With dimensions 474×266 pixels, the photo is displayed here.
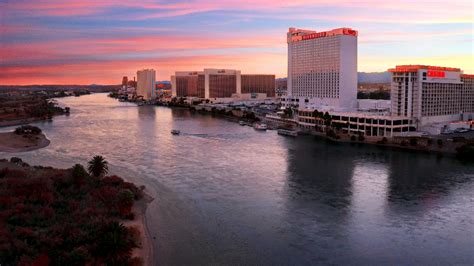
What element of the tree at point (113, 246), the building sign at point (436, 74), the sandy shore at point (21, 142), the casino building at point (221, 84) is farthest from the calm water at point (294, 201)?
the casino building at point (221, 84)

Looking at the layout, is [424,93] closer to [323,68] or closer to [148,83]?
[323,68]

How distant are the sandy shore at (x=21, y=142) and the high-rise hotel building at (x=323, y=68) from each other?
13906 mm

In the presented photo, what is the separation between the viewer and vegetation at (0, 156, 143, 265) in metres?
5.83

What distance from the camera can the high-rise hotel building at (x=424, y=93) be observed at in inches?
742

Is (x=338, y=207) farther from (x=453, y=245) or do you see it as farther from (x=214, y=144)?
(x=214, y=144)

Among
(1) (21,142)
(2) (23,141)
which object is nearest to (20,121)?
(2) (23,141)

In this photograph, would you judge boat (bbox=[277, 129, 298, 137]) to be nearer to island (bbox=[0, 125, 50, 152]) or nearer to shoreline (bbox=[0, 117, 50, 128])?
island (bbox=[0, 125, 50, 152])

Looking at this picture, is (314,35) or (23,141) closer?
(23,141)

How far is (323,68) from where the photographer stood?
1110 inches

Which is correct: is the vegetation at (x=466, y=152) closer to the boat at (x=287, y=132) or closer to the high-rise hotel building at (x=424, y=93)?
the high-rise hotel building at (x=424, y=93)

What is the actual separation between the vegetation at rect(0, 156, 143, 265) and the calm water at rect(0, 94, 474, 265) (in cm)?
70

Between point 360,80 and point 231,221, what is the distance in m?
87.6

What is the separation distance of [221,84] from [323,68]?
20203 millimetres

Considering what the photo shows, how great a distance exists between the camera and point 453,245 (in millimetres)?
7125
